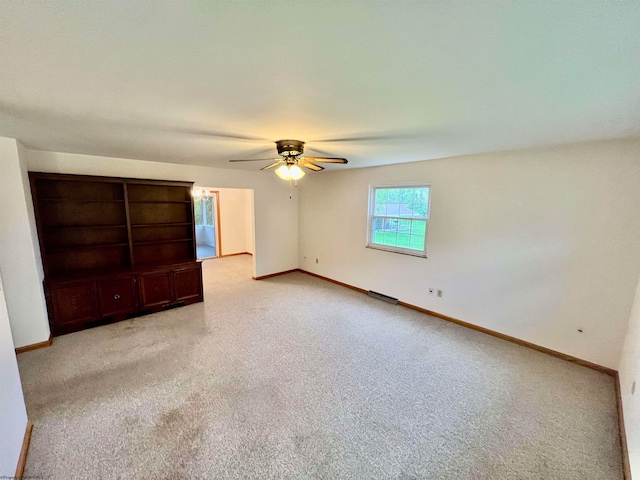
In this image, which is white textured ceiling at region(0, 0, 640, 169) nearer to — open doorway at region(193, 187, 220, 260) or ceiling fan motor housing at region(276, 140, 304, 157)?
ceiling fan motor housing at region(276, 140, 304, 157)

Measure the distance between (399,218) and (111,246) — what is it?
4.43 metres

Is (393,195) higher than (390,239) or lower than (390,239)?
higher

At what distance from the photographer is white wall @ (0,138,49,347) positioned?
103 inches

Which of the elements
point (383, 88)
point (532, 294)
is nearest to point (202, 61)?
point (383, 88)

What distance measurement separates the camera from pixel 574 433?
6.32 feet

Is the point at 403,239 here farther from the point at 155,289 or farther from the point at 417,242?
the point at 155,289

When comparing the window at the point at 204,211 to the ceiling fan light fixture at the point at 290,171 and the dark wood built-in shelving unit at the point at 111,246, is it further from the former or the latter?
the ceiling fan light fixture at the point at 290,171

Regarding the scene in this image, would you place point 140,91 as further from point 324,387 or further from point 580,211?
point 580,211

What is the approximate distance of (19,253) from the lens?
9.04 ft

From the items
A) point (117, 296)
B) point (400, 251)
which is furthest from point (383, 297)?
point (117, 296)

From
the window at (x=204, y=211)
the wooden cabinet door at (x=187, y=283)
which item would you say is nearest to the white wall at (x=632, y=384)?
the wooden cabinet door at (x=187, y=283)

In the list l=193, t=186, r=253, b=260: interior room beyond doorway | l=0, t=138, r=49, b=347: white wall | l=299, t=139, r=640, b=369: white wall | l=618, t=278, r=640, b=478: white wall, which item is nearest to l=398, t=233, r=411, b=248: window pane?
l=299, t=139, r=640, b=369: white wall

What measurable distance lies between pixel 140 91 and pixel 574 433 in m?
3.73

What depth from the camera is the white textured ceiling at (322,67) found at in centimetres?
85
